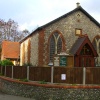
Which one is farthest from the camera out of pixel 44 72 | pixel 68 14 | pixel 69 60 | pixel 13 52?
pixel 13 52

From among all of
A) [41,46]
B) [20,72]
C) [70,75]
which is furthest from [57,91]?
[41,46]

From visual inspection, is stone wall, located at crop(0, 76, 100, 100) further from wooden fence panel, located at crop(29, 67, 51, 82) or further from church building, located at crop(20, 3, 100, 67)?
church building, located at crop(20, 3, 100, 67)

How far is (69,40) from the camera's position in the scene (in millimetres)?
27188

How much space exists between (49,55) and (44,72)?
776 cm

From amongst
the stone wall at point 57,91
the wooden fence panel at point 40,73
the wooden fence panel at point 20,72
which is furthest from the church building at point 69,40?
the stone wall at point 57,91

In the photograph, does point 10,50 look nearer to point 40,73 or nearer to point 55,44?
point 55,44

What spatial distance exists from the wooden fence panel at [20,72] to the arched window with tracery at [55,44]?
5862 millimetres

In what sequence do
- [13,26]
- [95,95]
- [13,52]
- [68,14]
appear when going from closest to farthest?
[95,95]
[68,14]
[13,52]
[13,26]

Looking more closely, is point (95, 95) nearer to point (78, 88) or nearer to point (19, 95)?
point (78, 88)

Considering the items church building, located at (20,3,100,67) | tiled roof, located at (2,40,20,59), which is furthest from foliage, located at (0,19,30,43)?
church building, located at (20,3,100,67)

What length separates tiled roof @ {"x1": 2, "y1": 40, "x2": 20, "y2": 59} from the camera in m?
43.3

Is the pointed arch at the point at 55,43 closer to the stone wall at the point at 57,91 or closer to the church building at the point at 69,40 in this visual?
the church building at the point at 69,40

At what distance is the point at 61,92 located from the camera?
16.3m

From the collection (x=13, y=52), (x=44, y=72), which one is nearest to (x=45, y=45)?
(x=44, y=72)
